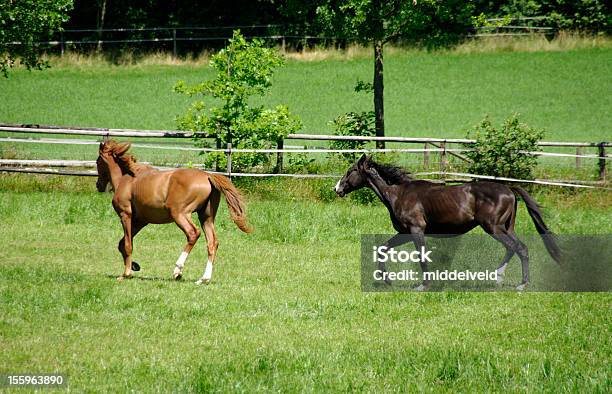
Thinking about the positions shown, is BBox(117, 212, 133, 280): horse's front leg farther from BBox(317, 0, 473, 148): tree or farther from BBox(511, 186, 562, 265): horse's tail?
BBox(317, 0, 473, 148): tree

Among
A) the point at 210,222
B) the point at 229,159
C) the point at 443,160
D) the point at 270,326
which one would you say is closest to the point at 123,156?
the point at 210,222

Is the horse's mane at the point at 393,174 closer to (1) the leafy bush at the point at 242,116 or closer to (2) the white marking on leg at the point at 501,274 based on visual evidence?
(2) the white marking on leg at the point at 501,274

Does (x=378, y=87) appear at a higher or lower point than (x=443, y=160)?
higher

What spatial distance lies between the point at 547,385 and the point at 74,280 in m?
6.64

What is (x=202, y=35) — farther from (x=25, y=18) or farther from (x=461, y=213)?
(x=461, y=213)

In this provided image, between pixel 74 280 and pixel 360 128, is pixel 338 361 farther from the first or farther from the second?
pixel 360 128

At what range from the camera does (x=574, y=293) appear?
40.0 ft

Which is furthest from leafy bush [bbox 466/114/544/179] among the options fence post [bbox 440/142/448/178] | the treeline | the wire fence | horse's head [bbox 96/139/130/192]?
the treeline

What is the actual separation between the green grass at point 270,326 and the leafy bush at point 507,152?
724 centimetres

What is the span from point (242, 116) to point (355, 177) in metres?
9.33

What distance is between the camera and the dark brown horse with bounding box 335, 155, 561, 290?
1248 cm

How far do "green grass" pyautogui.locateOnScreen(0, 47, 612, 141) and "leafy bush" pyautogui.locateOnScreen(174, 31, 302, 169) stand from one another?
35.2 ft

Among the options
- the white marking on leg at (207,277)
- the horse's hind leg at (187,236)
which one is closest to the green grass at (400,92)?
the horse's hind leg at (187,236)

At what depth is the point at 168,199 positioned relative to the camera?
41.5 feet
